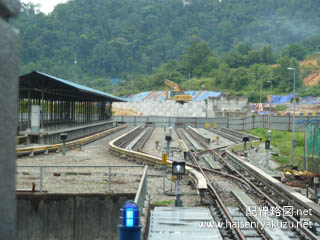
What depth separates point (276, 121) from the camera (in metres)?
58.1

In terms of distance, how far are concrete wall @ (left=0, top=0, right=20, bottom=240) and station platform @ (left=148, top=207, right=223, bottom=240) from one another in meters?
6.76

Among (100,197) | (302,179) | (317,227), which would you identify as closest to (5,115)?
(317,227)

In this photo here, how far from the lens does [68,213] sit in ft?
44.0

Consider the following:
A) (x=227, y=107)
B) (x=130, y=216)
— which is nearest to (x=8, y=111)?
(x=130, y=216)

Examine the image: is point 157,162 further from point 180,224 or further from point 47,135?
point 47,135

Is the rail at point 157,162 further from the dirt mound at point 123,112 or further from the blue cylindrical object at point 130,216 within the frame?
the dirt mound at point 123,112

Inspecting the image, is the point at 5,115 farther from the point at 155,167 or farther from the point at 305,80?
the point at 305,80

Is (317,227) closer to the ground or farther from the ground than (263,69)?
closer to the ground

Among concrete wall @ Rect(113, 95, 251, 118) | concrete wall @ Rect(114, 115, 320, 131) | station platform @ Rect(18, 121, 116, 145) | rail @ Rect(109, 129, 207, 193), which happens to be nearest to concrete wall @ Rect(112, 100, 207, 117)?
concrete wall @ Rect(113, 95, 251, 118)

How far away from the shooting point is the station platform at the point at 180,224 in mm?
8701

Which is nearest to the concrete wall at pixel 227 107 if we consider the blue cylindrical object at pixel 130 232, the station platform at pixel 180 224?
the station platform at pixel 180 224

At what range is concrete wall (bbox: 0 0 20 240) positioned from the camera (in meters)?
1.95

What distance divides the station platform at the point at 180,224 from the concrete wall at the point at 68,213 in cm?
257

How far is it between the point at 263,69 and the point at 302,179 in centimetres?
13575
